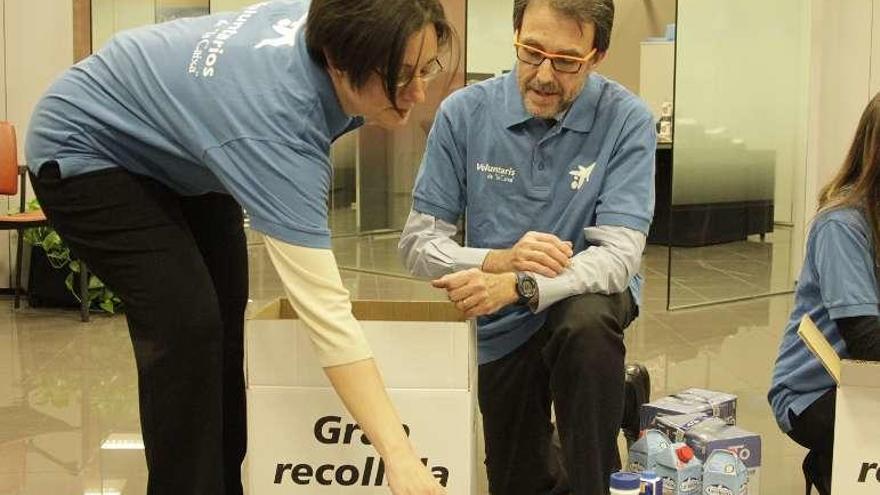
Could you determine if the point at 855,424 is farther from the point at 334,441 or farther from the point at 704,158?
the point at 704,158

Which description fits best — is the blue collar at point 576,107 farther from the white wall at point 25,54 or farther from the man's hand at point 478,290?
the white wall at point 25,54

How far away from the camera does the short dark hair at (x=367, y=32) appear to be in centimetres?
160

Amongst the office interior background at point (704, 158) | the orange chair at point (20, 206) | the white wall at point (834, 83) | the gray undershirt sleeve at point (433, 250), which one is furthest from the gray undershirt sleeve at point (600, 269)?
the white wall at point (834, 83)

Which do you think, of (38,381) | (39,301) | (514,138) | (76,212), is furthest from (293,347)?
(39,301)

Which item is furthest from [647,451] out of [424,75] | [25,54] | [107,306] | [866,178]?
[25,54]

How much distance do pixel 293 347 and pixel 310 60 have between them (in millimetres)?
474

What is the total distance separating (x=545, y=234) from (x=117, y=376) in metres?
2.28

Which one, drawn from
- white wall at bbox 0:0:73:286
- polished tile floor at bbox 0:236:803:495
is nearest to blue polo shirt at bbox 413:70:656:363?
polished tile floor at bbox 0:236:803:495

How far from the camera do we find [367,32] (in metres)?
1.60

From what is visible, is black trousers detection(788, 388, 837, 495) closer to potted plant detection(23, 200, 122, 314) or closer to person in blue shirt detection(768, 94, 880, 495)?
person in blue shirt detection(768, 94, 880, 495)

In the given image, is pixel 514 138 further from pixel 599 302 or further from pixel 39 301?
pixel 39 301

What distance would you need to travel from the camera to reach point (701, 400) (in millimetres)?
2830

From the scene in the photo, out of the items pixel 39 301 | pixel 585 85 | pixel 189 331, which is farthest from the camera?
pixel 39 301

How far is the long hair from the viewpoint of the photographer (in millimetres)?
2311
